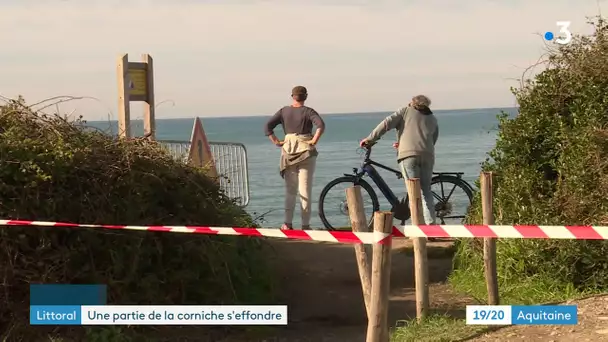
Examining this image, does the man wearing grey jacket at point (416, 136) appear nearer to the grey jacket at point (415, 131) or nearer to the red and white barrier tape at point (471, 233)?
the grey jacket at point (415, 131)

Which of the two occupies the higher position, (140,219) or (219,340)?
(140,219)

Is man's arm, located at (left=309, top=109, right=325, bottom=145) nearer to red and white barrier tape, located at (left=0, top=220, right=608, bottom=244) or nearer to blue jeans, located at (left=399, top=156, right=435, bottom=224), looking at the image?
blue jeans, located at (left=399, top=156, right=435, bottom=224)

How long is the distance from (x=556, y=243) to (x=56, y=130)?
175 inches

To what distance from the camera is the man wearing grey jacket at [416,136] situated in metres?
10.0

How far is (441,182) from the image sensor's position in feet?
37.5

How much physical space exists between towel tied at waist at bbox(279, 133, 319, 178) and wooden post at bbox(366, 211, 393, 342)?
5546 mm

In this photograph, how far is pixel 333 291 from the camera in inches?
344

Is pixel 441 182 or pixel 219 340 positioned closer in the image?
pixel 219 340

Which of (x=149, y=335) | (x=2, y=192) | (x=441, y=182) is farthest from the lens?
(x=441, y=182)

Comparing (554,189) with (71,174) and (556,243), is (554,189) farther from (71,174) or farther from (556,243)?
(71,174)

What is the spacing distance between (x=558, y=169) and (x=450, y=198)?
12.3 feet

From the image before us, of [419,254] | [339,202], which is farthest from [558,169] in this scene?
[339,202]

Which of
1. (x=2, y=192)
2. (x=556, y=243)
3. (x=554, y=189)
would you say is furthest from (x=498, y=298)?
(x=2, y=192)
